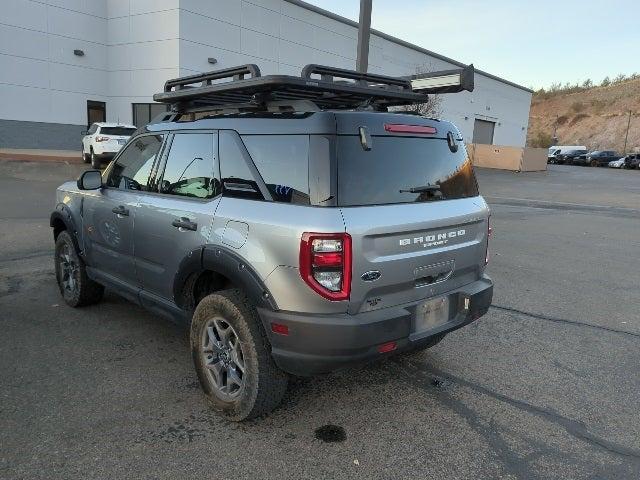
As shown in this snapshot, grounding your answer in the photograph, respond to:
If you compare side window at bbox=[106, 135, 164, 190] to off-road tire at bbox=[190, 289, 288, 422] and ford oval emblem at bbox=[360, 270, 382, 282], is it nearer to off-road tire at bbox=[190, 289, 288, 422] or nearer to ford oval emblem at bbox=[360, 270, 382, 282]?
off-road tire at bbox=[190, 289, 288, 422]

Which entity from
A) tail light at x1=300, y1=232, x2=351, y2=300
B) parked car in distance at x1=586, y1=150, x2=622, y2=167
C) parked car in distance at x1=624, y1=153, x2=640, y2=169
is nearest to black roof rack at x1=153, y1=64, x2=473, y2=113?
tail light at x1=300, y1=232, x2=351, y2=300

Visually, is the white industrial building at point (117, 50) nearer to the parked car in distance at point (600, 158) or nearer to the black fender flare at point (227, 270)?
the black fender flare at point (227, 270)

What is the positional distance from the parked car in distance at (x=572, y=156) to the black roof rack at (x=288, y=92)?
5530 centimetres

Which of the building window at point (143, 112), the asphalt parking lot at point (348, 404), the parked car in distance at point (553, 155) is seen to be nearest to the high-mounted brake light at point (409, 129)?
the asphalt parking lot at point (348, 404)

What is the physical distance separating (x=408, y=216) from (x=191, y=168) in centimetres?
157

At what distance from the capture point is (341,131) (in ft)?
9.25

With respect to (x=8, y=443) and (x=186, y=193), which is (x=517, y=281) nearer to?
(x=186, y=193)

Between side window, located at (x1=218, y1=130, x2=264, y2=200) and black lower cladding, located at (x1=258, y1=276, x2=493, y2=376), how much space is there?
0.72 m

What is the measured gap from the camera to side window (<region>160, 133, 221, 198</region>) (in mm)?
3400

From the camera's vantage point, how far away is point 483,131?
4806 cm

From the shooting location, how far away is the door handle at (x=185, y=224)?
331cm

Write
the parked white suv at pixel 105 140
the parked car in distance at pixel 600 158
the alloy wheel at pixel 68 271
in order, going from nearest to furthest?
the alloy wheel at pixel 68 271, the parked white suv at pixel 105 140, the parked car in distance at pixel 600 158

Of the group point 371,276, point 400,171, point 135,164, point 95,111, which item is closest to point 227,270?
point 371,276

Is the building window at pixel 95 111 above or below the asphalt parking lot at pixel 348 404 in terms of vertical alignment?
above
